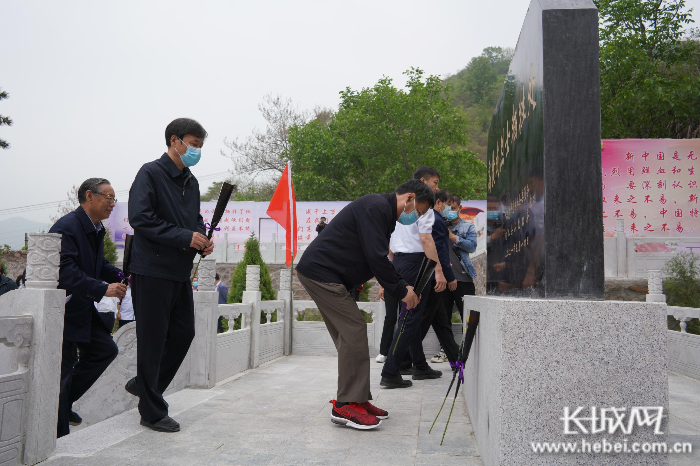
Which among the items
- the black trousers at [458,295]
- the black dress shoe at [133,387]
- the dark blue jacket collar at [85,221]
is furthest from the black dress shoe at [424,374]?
the dark blue jacket collar at [85,221]

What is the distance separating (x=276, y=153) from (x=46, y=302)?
1005 inches

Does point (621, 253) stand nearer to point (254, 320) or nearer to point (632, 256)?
point (632, 256)

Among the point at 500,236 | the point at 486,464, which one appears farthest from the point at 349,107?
the point at 486,464

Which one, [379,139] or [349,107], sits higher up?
[349,107]

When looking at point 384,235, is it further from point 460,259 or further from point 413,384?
point 460,259

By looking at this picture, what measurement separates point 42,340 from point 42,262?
0.37 m

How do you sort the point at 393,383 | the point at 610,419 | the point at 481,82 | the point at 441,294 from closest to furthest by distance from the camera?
1. the point at 610,419
2. the point at 393,383
3. the point at 441,294
4. the point at 481,82

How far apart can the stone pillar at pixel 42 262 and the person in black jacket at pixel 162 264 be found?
51 cm

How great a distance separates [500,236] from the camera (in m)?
3.93

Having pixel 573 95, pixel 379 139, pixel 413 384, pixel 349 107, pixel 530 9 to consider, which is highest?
pixel 349 107

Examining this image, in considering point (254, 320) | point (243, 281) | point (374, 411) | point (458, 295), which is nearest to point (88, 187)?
point (374, 411)

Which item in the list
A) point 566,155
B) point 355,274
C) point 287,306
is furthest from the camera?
point 287,306

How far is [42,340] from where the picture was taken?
255 cm

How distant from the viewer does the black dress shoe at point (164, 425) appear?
3131 millimetres
